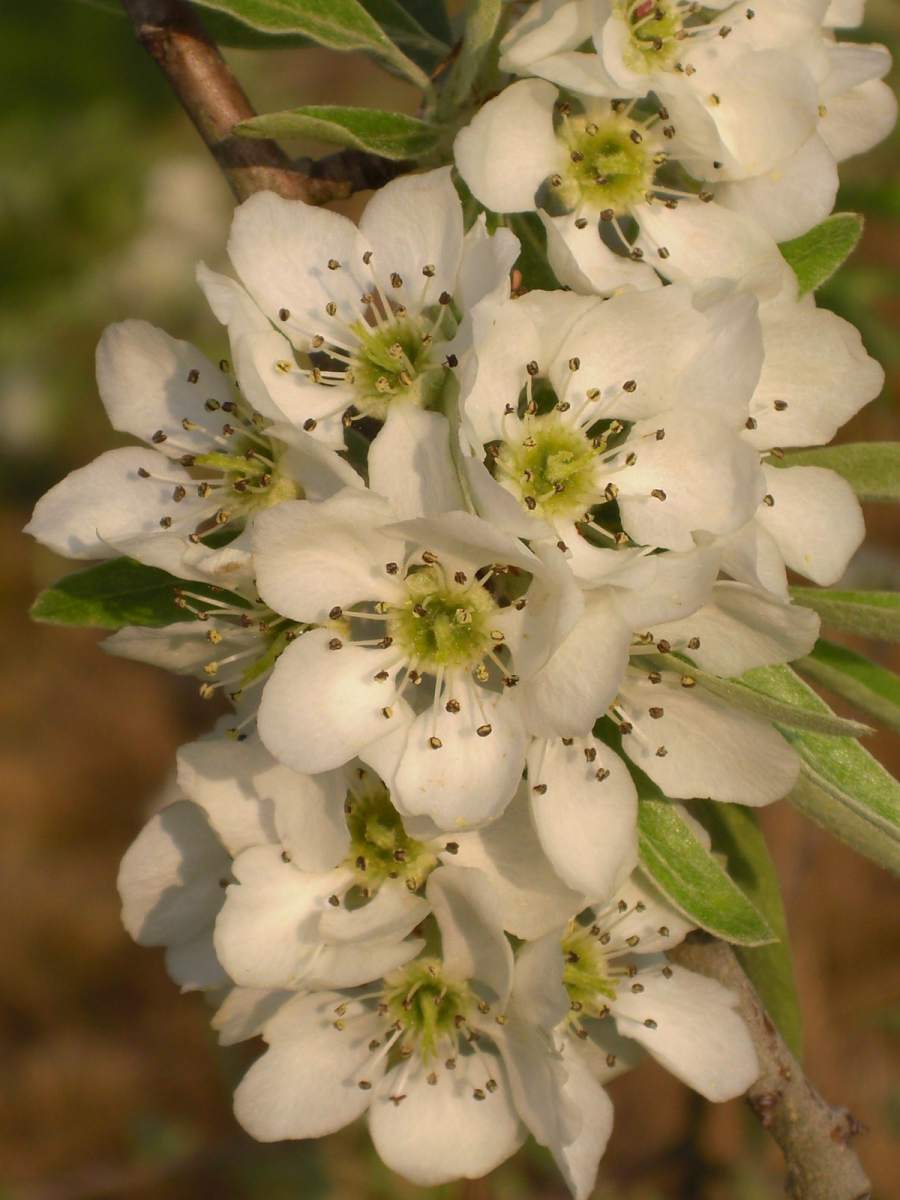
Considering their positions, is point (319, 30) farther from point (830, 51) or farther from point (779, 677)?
point (779, 677)

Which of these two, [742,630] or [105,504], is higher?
[105,504]

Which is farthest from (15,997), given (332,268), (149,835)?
(332,268)

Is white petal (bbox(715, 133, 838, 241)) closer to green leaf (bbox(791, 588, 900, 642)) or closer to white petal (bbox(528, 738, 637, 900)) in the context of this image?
green leaf (bbox(791, 588, 900, 642))

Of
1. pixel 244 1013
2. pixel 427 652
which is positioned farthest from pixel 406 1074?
pixel 427 652

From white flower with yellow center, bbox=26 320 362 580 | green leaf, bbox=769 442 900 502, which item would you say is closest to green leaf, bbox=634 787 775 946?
green leaf, bbox=769 442 900 502

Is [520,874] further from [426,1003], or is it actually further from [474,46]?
[474,46]

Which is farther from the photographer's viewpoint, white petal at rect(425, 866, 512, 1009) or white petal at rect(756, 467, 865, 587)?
white petal at rect(756, 467, 865, 587)
